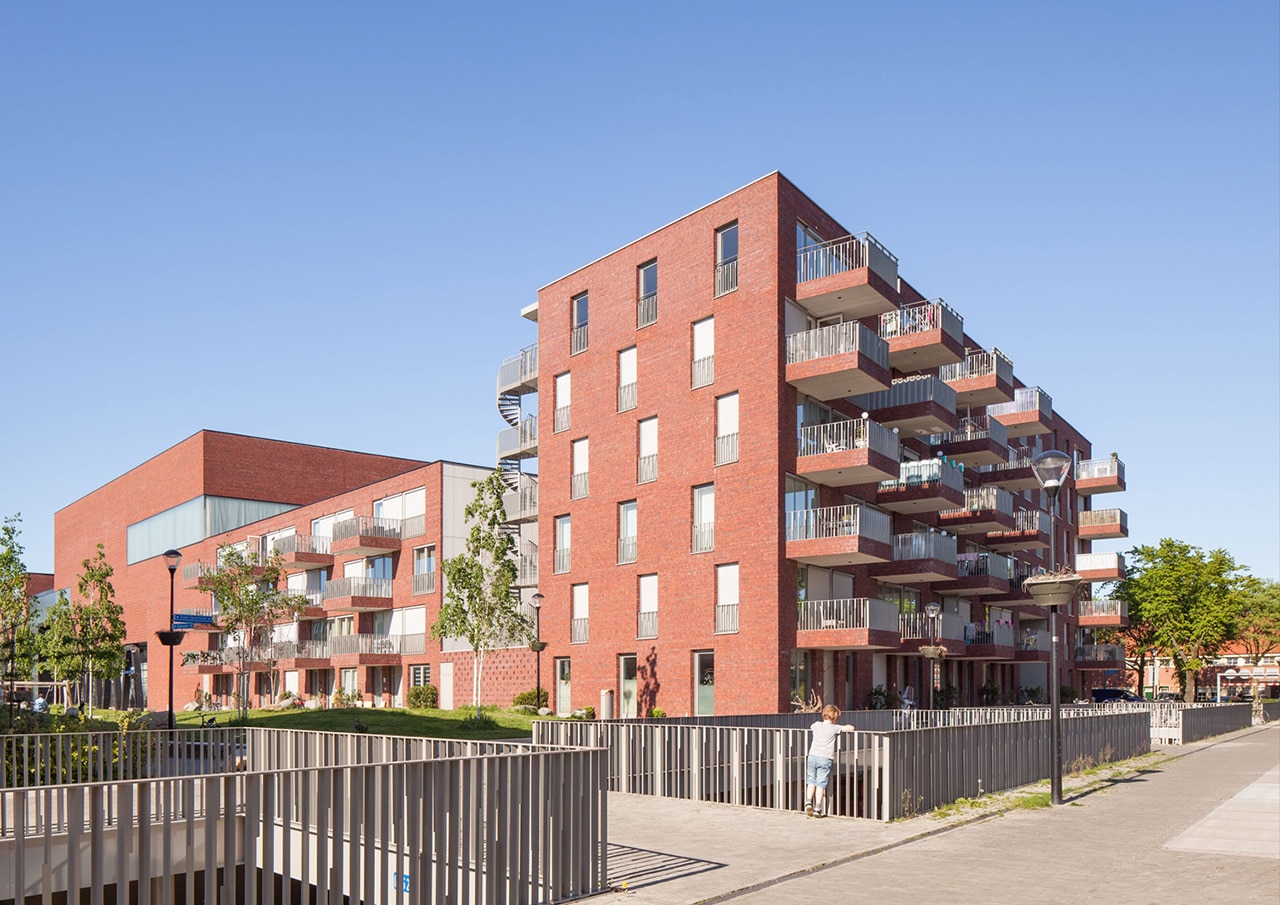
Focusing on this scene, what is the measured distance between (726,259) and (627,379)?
19.2ft

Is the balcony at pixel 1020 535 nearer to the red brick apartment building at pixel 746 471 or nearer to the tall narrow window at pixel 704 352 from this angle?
the red brick apartment building at pixel 746 471

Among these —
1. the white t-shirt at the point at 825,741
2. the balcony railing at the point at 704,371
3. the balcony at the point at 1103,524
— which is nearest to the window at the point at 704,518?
the balcony railing at the point at 704,371

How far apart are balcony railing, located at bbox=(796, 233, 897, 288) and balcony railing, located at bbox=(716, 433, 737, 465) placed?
5.45 m

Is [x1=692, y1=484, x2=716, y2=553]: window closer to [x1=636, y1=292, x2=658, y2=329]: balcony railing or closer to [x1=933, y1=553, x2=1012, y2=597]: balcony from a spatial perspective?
[x1=636, y1=292, x2=658, y2=329]: balcony railing

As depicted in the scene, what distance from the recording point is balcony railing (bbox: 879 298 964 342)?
42.2m

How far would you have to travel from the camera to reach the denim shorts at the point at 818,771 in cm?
1608

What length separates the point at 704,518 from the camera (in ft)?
125

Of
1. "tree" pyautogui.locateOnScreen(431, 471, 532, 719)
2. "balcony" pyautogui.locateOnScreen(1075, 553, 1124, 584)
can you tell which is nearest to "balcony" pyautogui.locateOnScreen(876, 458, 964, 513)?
"tree" pyautogui.locateOnScreen(431, 471, 532, 719)

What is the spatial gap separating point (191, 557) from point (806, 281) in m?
48.8

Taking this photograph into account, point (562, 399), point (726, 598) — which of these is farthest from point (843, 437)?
point (562, 399)

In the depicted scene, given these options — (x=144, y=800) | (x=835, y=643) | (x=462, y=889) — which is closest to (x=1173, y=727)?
(x=835, y=643)

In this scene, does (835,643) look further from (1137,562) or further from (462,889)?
(1137,562)

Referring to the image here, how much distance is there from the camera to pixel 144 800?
27.2ft


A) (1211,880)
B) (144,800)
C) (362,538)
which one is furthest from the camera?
(362,538)
